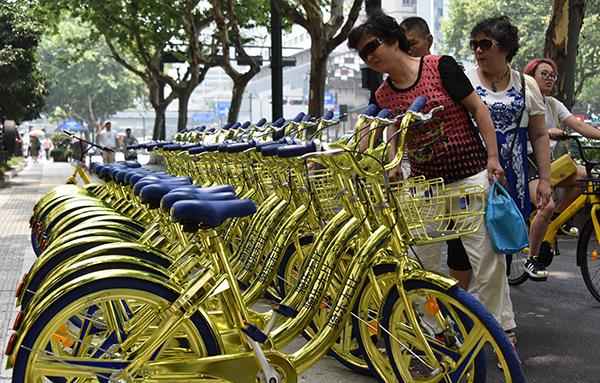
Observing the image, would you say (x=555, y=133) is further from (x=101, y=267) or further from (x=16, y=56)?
(x=16, y=56)

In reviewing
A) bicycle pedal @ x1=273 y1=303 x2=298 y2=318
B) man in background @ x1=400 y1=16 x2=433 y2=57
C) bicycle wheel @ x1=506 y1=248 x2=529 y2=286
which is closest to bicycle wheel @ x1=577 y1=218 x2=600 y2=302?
bicycle wheel @ x1=506 y1=248 x2=529 y2=286

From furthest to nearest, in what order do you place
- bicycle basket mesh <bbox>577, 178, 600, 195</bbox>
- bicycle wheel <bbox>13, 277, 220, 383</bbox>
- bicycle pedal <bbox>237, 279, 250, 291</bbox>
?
1. bicycle basket mesh <bbox>577, 178, 600, 195</bbox>
2. bicycle pedal <bbox>237, 279, 250, 291</bbox>
3. bicycle wheel <bbox>13, 277, 220, 383</bbox>

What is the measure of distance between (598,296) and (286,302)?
10.9ft

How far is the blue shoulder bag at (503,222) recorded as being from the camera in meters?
4.41

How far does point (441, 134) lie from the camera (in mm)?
4645

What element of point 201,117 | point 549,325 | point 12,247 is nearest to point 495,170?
point 549,325

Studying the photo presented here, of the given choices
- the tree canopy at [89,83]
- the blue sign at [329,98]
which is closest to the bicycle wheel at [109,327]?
the blue sign at [329,98]

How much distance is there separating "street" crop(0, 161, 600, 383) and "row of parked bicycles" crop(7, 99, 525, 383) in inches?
32.3

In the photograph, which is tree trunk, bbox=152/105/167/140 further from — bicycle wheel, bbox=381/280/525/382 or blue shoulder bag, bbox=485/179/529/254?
bicycle wheel, bbox=381/280/525/382

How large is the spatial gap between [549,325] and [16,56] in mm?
20191

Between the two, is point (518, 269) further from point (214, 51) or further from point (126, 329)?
point (214, 51)

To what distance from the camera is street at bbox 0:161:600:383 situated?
5070 millimetres

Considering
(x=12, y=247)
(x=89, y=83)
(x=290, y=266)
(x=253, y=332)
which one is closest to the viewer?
(x=253, y=332)

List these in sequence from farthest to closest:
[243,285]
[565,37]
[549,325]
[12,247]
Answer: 1. [565,37]
2. [12,247]
3. [549,325]
4. [243,285]
